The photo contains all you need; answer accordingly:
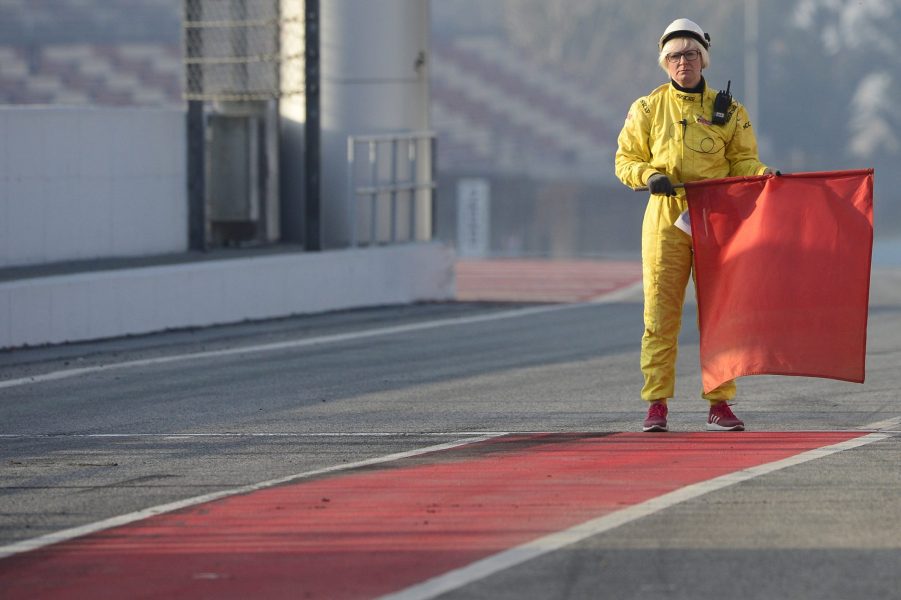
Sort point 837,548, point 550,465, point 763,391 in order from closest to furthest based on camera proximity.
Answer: point 837,548
point 550,465
point 763,391

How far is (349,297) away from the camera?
17.7 metres

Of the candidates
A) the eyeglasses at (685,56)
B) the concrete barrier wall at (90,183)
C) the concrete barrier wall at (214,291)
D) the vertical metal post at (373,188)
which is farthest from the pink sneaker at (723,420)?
the vertical metal post at (373,188)

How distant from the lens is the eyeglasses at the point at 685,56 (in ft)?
29.6

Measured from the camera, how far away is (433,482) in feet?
25.8

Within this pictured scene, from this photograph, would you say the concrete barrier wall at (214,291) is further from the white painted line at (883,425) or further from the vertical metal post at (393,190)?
the white painted line at (883,425)

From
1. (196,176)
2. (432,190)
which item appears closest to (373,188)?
(432,190)

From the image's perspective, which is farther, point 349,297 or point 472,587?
point 349,297

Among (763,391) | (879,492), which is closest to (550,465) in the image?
(879,492)

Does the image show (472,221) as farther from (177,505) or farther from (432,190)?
(177,505)

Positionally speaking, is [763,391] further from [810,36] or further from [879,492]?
[810,36]

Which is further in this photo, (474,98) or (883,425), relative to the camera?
(474,98)

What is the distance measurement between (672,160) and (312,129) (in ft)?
28.5

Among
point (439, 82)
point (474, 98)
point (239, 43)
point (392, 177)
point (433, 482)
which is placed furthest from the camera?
point (439, 82)

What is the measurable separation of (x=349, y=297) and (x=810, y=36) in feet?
255
